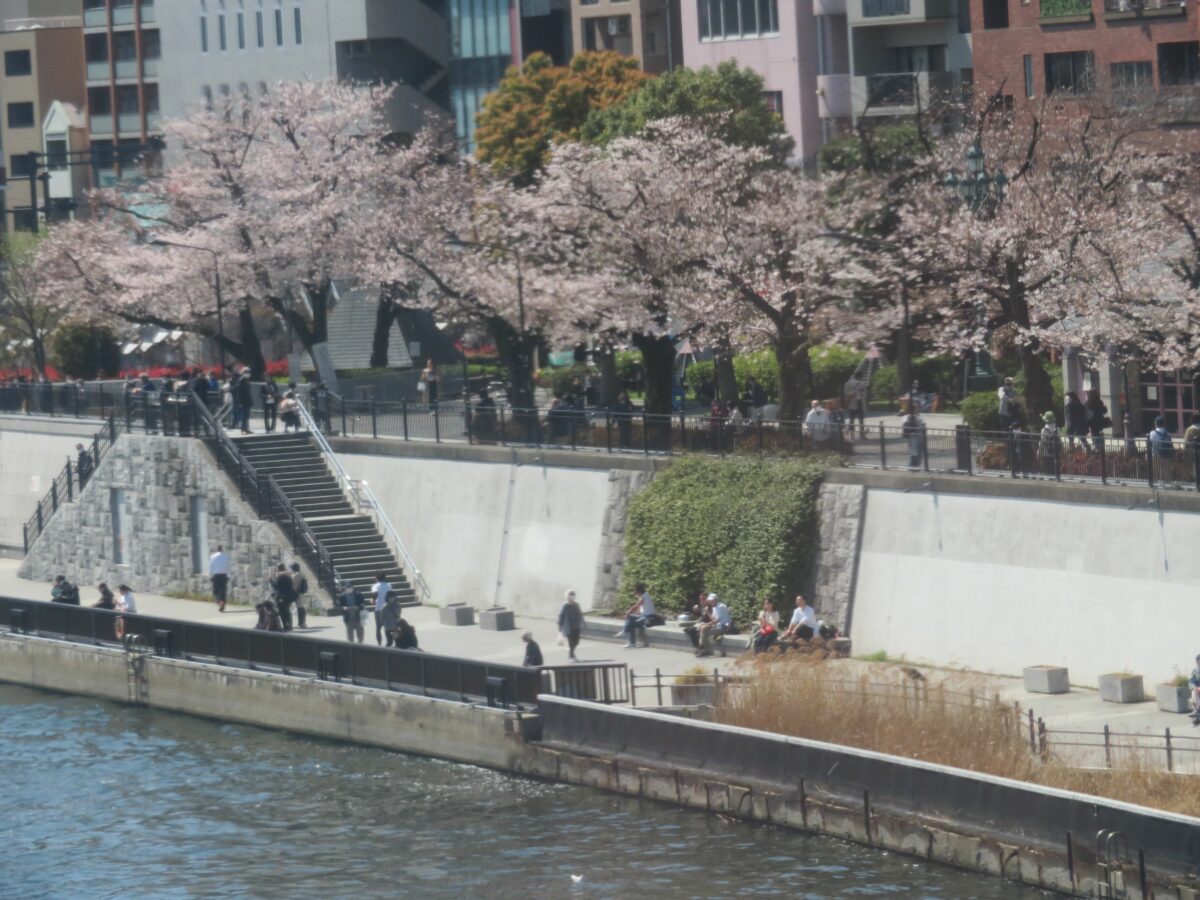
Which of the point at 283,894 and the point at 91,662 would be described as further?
the point at 91,662

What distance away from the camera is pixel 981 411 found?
49.0 metres

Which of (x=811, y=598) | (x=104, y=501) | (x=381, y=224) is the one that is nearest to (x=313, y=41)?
(x=381, y=224)

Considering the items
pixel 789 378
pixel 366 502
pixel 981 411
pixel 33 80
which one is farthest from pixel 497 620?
pixel 33 80

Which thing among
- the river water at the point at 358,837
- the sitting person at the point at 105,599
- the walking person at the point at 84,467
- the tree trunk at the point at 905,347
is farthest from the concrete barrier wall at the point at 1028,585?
the walking person at the point at 84,467

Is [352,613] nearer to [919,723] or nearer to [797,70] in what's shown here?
[919,723]

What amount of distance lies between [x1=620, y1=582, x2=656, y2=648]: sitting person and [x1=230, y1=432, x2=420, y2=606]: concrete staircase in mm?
8149

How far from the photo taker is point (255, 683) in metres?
40.9

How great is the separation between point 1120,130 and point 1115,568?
1459 cm

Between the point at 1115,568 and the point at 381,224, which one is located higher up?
the point at 381,224

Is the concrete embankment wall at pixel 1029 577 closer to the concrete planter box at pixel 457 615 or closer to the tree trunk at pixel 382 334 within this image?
the concrete planter box at pixel 457 615

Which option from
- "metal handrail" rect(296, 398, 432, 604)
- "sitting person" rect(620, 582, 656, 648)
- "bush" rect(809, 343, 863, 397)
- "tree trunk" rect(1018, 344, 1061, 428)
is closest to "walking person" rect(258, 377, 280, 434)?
"metal handrail" rect(296, 398, 432, 604)

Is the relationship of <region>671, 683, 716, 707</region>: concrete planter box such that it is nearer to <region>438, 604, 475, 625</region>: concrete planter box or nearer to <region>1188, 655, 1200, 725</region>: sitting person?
<region>1188, 655, 1200, 725</region>: sitting person

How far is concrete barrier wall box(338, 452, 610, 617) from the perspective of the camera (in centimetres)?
4616

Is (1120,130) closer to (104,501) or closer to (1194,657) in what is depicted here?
(1194,657)
